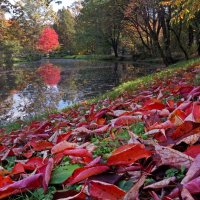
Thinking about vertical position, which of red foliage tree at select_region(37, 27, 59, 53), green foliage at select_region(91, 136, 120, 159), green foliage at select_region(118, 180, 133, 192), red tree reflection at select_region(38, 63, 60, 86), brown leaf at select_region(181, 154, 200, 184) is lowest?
red tree reflection at select_region(38, 63, 60, 86)

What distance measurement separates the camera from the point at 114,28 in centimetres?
4181

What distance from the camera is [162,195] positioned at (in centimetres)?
131

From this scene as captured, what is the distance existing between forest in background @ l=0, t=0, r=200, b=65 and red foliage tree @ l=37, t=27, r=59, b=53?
1.73 meters

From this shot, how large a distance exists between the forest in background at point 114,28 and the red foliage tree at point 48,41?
1734 millimetres

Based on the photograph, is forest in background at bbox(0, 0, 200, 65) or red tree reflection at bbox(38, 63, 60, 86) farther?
red tree reflection at bbox(38, 63, 60, 86)

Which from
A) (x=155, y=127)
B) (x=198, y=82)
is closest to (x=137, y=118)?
(x=155, y=127)

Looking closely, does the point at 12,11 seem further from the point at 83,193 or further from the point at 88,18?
the point at 88,18

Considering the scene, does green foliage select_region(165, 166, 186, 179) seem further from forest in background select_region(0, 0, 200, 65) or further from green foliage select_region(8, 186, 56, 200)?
forest in background select_region(0, 0, 200, 65)

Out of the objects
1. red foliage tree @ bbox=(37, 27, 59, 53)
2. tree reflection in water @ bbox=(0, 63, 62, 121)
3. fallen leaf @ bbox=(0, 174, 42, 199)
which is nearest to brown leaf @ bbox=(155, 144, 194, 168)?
fallen leaf @ bbox=(0, 174, 42, 199)

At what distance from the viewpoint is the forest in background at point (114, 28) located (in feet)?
57.4

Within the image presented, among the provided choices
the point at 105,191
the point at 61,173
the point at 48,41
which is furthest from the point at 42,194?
the point at 48,41

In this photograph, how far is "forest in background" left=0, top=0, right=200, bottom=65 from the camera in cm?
1749

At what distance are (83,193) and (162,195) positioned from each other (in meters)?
0.32

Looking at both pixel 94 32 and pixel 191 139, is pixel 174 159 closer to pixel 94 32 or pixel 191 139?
pixel 191 139
